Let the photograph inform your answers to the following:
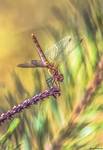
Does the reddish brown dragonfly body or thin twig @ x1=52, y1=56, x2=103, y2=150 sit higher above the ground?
the reddish brown dragonfly body

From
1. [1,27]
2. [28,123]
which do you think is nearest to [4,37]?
[1,27]

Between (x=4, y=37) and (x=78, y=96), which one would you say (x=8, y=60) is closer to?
(x=4, y=37)

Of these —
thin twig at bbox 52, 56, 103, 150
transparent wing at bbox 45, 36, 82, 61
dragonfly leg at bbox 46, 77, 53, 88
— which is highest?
transparent wing at bbox 45, 36, 82, 61

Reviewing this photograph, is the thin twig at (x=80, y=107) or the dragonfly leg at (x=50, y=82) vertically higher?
the dragonfly leg at (x=50, y=82)

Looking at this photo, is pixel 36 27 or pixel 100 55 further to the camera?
pixel 36 27
